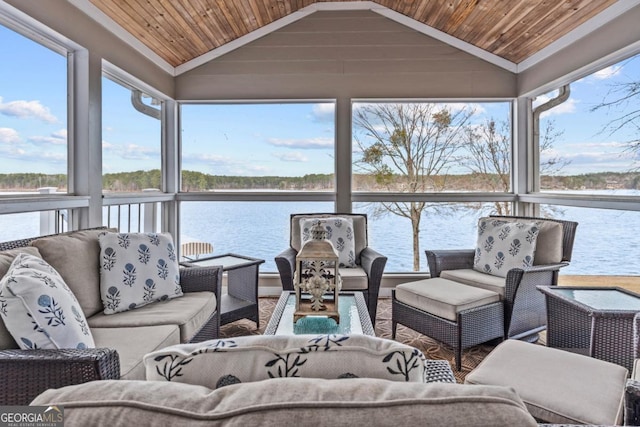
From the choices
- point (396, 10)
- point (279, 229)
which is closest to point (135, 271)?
point (279, 229)

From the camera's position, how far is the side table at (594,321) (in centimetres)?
195

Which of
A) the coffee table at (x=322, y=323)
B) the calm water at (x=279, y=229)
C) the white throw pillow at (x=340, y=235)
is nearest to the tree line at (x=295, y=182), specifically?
the calm water at (x=279, y=229)

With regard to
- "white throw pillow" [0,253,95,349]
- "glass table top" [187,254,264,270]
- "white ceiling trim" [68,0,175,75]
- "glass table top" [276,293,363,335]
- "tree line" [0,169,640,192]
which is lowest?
"glass table top" [276,293,363,335]

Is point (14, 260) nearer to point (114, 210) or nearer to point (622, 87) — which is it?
point (114, 210)

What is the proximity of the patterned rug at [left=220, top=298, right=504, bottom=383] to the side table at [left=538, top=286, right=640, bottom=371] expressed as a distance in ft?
1.85

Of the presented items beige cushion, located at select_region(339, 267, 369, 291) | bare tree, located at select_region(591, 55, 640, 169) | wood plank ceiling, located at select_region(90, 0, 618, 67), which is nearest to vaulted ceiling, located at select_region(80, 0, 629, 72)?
wood plank ceiling, located at select_region(90, 0, 618, 67)

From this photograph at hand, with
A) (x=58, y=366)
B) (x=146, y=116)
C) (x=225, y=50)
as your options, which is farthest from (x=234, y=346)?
(x=225, y=50)

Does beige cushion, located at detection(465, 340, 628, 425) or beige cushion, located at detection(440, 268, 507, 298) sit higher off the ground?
beige cushion, located at detection(440, 268, 507, 298)

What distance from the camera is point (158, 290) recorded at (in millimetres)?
2455

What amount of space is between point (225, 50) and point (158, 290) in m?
3.10

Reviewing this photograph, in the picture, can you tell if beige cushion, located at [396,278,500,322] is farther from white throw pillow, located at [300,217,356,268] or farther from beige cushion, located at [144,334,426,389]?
beige cushion, located at [144,334,426,389]

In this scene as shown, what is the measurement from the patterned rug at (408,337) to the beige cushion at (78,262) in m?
1.26

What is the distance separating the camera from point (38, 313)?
1.41m

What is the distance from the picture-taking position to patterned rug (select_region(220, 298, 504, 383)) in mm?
2789
